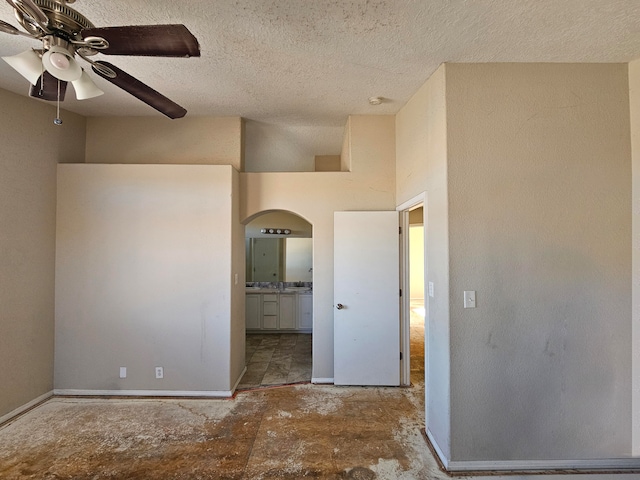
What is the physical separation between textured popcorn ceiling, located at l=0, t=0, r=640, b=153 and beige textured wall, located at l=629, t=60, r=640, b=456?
264 millimetres

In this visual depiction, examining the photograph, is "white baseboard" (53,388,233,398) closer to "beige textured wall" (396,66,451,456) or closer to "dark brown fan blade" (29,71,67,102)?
"beige textured wall" (396,66,451,456)

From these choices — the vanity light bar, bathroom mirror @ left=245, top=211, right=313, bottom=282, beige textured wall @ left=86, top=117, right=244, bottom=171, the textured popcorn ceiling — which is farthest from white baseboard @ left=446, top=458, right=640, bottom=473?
the vanity light bar

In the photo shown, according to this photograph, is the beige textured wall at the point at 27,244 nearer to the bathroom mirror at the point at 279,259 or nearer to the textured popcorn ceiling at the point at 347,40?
the textured popcorn ceiling at the point at 347,40

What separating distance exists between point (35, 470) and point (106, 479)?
0.54m

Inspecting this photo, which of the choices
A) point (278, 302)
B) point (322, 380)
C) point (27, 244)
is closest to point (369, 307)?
point (322, 380)

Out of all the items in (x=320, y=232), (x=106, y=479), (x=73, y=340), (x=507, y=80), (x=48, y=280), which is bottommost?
(x=106, y=479)

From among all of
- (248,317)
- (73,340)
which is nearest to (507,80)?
(73,340)

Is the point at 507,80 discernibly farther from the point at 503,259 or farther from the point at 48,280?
the point at 48,280

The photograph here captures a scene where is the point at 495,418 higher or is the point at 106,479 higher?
the point at 495,418

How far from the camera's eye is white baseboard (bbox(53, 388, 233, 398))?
292 centimetres

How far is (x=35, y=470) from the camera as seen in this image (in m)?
1.99

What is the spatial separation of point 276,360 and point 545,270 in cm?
321

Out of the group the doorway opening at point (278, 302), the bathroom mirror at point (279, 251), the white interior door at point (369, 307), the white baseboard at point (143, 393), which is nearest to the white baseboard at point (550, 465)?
the white interior door at point (369, 307)

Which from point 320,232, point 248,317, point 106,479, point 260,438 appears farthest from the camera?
point 248,317
